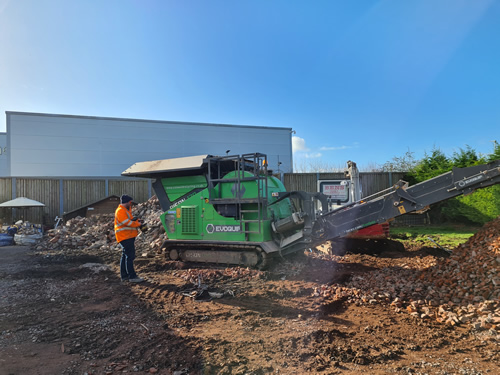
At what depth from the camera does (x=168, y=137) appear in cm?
2378

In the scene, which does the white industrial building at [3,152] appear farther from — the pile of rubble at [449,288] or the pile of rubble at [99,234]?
the pile of rubble at [449,288]

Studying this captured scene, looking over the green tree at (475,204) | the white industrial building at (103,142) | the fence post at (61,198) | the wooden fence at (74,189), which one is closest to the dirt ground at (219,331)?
the green tree at (475,204)

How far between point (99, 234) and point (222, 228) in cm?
702

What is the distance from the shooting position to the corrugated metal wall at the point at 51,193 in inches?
587

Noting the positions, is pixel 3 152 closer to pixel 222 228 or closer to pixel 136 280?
pixel 136 280

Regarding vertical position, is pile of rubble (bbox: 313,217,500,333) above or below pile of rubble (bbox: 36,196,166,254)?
below

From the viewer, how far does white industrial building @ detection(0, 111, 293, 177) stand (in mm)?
20578

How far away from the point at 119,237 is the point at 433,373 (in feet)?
18.0

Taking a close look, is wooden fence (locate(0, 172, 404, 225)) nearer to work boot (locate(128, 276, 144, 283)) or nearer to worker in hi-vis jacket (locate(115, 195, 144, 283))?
worker in hi-vis jacket (locate(115, 195, 144, 283))

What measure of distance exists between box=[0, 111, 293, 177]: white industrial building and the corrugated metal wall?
5.94 metres

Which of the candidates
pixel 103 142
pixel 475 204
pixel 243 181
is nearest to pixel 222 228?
pixel 243 181

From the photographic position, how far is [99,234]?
39.5 feet

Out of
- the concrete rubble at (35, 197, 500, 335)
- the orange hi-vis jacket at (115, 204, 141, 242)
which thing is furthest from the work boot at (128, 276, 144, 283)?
the concrete rubble at (35, 197, 500, 335)

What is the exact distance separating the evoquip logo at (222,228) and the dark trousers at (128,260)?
1706 mm
